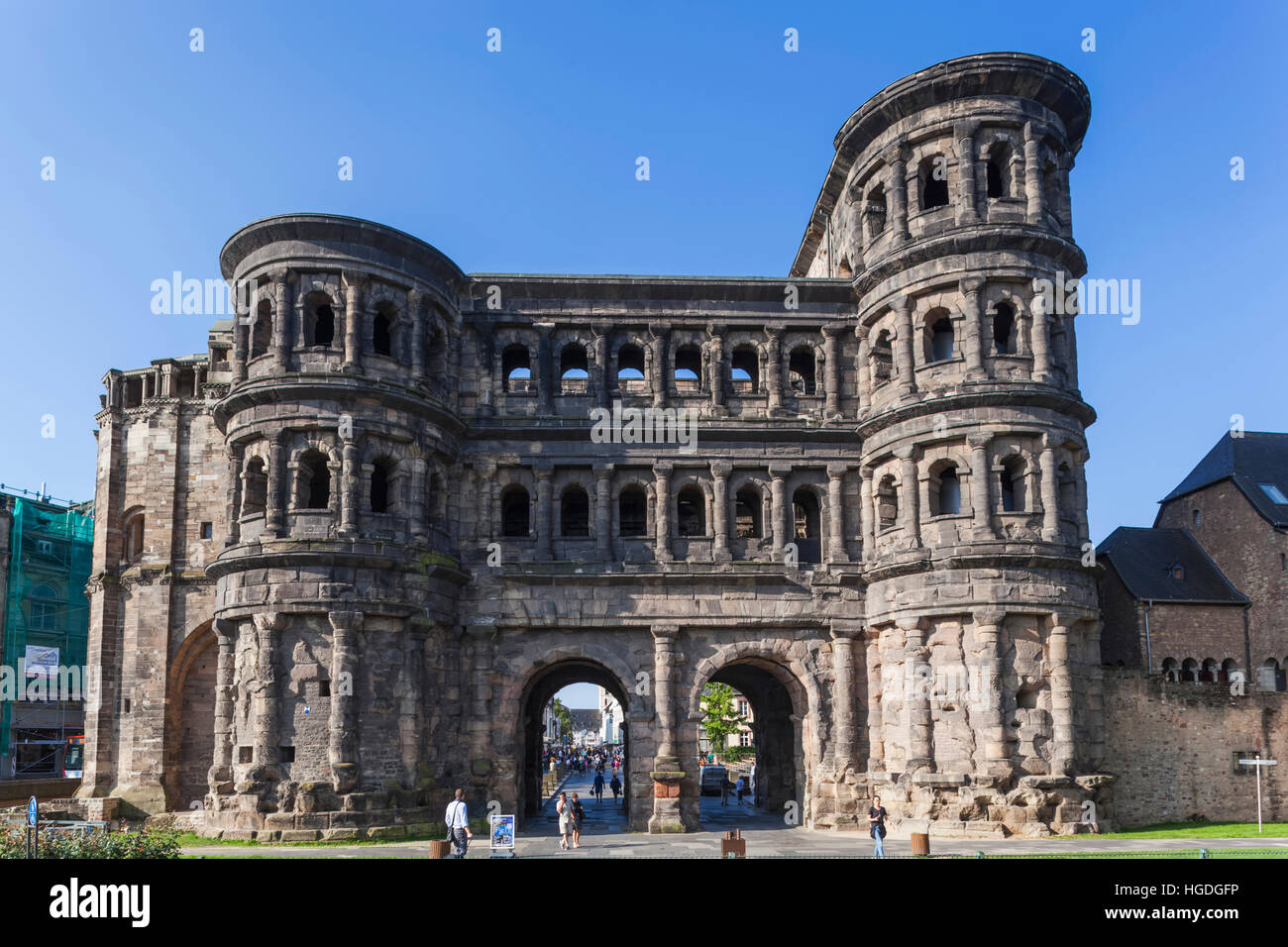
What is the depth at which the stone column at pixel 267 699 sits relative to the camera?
2931 cm

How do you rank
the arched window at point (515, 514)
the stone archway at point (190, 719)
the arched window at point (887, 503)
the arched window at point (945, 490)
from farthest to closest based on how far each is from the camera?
the arched window at point (515, 514), the stone archway at point (190, 719), the arched window at point (887, 503), the arched window at point (945, 490)

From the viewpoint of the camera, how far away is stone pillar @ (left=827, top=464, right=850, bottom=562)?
34.8m

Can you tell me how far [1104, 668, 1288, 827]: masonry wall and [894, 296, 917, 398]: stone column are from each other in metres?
10.9

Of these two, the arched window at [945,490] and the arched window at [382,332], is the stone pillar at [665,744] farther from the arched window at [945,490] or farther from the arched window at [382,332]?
the arched window at [382,332]

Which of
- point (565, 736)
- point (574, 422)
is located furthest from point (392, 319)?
point (565, 736)

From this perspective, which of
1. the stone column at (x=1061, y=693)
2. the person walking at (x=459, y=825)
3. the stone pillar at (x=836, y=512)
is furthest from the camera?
the stone pillar at (x=836, y=512)

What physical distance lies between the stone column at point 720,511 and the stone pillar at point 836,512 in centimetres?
320

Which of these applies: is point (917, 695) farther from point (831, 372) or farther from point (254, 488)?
point (254, 488)

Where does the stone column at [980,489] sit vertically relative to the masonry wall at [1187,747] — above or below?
above

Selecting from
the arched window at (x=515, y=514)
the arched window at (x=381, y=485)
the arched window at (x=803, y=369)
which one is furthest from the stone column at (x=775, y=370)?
the arched window at (x=381, y=485)

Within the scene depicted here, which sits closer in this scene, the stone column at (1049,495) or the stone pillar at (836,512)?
the stone column at (1049,495)

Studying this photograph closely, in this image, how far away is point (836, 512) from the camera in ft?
115

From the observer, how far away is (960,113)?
109ft

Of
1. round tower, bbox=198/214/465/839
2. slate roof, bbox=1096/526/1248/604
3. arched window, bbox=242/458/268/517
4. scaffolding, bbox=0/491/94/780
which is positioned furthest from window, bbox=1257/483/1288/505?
scaffolding, bbox=0/491/94/780
